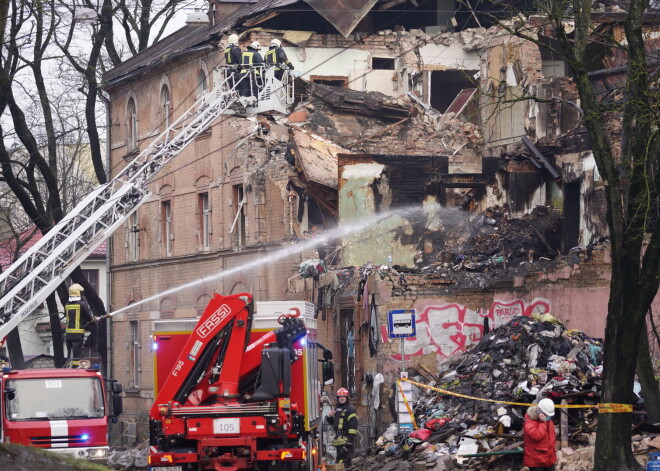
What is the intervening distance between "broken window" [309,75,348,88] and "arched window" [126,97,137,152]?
8965 mm

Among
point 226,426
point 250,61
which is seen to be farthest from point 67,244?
point 226,426

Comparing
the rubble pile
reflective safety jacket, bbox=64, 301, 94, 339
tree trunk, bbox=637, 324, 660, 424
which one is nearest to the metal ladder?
reflective safety jacket, bbox=64, 301, 94, 339

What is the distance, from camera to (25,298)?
2422 centimetres

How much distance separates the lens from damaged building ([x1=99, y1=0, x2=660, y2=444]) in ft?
82.9

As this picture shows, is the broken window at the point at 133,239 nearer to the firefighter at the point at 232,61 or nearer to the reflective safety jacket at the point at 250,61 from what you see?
the firefighter at the point at 232,61

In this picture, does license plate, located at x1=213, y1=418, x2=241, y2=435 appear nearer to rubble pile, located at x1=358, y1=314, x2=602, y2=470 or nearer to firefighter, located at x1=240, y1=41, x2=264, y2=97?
rubble pile, located at x1=358, y1=314, x2=602, y2=470

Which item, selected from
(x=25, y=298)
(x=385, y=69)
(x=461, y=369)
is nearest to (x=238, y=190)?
(x=385, y=69)

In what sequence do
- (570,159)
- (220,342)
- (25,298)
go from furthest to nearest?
(570,159) → (25,298) → (220,342)

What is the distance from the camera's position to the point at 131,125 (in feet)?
140

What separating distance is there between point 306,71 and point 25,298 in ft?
47.7

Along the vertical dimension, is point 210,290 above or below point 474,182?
below

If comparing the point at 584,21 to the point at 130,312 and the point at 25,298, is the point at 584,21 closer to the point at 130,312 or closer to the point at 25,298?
the point at 25,298

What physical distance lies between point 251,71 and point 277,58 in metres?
1.03

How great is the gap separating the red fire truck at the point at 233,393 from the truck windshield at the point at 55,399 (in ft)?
9.04
